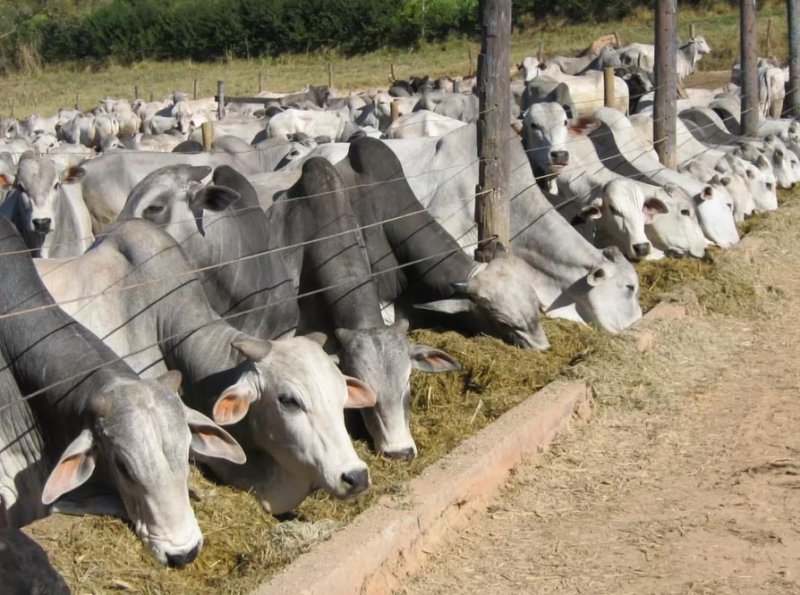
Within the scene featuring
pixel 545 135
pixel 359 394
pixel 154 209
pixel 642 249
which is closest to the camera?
pixel 359 394

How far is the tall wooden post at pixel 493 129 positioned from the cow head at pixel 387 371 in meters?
2.10

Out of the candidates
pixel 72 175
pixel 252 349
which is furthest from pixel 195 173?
pixel 72 175

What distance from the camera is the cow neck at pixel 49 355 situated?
5.13 meters

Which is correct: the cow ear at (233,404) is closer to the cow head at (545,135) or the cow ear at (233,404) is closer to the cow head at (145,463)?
the cow head at (145,463)

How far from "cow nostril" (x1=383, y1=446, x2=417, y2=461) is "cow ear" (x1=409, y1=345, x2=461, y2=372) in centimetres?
70

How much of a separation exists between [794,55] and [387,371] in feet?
49.8

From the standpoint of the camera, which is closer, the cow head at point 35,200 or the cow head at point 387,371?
the cow head at point 387,371

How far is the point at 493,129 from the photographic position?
8.55m

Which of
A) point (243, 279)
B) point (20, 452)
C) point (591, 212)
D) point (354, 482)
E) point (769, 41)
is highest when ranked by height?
point (243, 279)

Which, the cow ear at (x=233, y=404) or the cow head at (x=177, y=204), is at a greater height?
the cow head at (x=177, y=204)

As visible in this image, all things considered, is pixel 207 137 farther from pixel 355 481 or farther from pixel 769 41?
pixel 769 41

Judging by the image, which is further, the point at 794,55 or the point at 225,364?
Result: the point at 794,55

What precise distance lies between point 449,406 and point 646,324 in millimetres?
2368

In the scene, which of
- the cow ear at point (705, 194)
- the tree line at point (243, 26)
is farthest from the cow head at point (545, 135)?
the tree line at point (243, 26)
